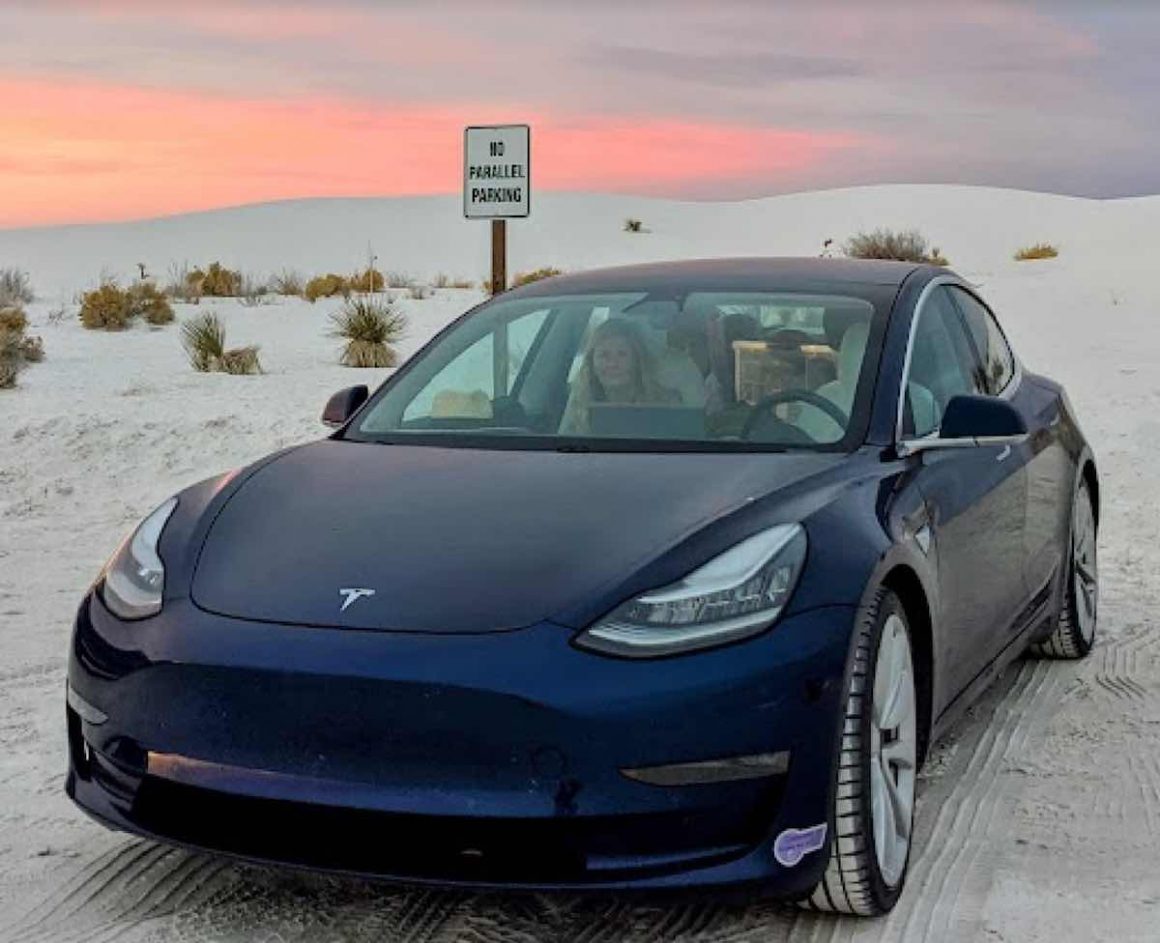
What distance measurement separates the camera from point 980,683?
203 inches

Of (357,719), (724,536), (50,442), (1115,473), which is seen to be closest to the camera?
(357,719)

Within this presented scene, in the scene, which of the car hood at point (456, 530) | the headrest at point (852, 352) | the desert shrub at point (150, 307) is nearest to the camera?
the car hood at point (456, 530)

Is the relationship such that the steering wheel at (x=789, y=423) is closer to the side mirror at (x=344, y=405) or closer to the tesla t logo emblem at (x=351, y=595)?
the side mirror at (x=344, y=405)

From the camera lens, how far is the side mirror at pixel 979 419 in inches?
187

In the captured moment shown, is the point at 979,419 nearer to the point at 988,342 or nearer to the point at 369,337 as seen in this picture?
the point at 988,342

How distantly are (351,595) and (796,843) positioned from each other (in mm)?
1062

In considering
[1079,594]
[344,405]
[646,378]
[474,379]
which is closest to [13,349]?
[344,405]

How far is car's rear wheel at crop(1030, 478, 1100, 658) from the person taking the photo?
6.52 meters

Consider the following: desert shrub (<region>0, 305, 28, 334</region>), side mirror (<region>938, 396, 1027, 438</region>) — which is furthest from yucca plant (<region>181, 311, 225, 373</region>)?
side mirror (<region>938, 396, 1027, 438</region>)

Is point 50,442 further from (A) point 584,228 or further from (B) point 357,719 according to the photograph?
(A) point 584,228

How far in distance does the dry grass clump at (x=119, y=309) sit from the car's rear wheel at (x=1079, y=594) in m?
17.5

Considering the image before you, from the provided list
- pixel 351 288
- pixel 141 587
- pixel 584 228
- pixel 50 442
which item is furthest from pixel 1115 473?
pixel 584 228

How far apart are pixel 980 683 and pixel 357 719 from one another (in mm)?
2305

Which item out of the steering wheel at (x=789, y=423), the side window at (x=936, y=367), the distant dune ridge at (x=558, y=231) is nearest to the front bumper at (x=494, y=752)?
the steering wheel at (x=789, y=423)
